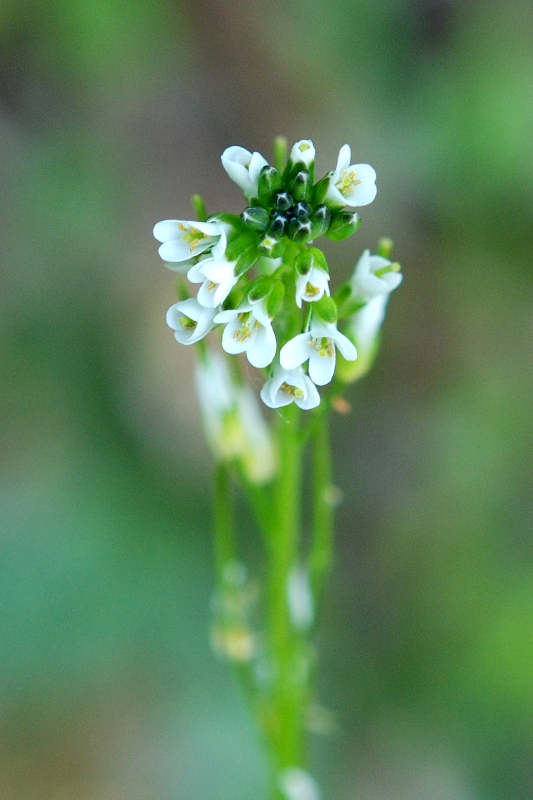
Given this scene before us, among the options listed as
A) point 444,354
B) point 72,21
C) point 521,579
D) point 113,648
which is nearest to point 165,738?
point 113,648

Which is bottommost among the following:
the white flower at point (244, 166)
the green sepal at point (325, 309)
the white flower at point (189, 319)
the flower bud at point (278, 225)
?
the white flower at point (189, 319)

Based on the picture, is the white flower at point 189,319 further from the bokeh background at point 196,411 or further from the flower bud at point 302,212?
the bokeh background at point 196,411

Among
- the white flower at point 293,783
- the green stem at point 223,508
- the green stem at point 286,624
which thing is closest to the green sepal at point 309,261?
the green stem at point 286,624

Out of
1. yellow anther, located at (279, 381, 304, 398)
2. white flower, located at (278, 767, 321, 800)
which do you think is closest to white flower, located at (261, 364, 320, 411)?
yellow anther, located at (279, 381, 304, 398)


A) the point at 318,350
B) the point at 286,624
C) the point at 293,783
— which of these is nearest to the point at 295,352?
the point at 318,350

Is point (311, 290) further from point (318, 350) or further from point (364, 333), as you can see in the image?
point (364, 333)

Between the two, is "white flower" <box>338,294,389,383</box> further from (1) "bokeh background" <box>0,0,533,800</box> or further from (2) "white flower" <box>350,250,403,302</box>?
(1) "bokeh background" <box>0,0,533,800</box>

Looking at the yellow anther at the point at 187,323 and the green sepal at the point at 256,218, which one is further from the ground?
the green sepal at the point at 256,218
